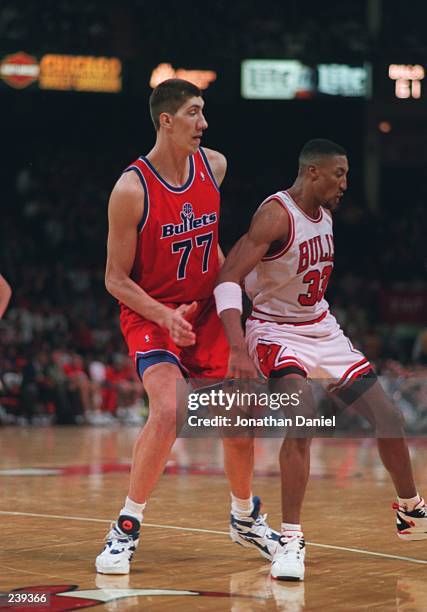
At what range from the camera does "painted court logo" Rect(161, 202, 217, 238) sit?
490 centimetres

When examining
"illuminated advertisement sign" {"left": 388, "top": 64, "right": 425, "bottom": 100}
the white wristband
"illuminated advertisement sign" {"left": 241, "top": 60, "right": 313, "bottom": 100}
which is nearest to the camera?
the white wristband

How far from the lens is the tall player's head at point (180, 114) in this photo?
493 centimetres

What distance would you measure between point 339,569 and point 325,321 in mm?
1167

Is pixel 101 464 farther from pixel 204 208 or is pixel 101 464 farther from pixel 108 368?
pixel 108 368

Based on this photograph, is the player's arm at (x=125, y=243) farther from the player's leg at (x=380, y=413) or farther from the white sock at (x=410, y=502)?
the white sock at (x=410, y=502)

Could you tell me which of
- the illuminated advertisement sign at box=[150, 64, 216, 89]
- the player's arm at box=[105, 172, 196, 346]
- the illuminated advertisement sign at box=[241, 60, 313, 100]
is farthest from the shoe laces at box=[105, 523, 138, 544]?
the illuminated advertisement sign at box=[241, 60, 313, 100]

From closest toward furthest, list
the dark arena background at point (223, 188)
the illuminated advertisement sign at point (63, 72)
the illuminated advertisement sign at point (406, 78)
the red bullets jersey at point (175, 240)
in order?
the red bullets jersey at point (175, 240) → the dark arena background at point (223, 188) → the illuminated advertisement sign at point (63, 72) → the illuminated advertisement sign at point (406, 78)

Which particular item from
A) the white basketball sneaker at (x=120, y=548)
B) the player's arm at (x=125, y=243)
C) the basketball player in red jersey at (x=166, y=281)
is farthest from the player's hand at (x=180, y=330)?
the white basketball sneaker at (x=120, y=548)

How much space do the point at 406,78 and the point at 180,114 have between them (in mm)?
17399

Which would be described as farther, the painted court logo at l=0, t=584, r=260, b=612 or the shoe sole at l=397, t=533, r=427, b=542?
A: the shoe sole at l=397, t=533, r=427, b=542

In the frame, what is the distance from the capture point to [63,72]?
66.3 ft

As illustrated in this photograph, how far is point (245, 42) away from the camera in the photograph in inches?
819

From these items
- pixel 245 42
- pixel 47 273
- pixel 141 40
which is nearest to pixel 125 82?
pixel 141 40

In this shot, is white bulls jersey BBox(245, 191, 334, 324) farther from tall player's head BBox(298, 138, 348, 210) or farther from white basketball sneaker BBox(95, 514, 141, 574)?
white basketball sneaker BBox(95, 514, 141, 574)
